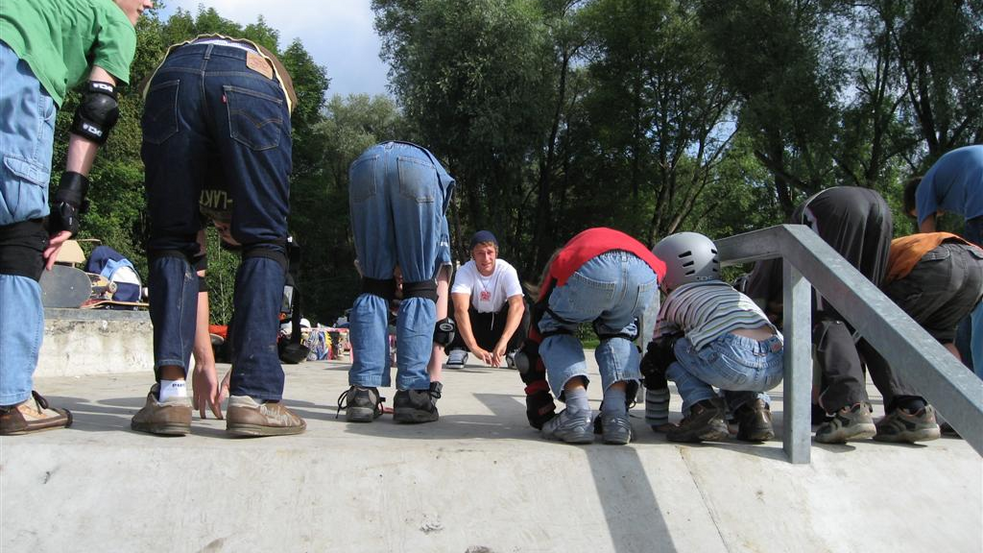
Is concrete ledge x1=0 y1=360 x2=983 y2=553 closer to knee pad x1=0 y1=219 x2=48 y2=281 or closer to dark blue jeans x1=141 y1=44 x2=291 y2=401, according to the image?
dark blue jeans x1=141 y1=44 x2=291 y2=401

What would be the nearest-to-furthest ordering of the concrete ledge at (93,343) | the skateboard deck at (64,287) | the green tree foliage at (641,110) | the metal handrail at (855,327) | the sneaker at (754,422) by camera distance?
the metal handrail at (855,327)
the sneaker at (754,422)
the concrete ledge at (93,343)
the skateboard deck at (64,287)
the green tree foliage at (641,110)

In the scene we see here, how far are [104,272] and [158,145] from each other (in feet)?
24.4

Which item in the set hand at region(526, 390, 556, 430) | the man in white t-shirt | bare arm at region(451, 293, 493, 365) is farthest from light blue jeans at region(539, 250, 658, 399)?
the man in white t-shirt

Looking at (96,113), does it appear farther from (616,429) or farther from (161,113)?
(616,429)

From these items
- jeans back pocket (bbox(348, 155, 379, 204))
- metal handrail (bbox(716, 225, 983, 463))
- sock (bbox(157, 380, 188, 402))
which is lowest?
sock (bbox(157, 380, 188, 402))

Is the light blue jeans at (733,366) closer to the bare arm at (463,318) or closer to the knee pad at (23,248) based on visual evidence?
the knee pad at (23,248)

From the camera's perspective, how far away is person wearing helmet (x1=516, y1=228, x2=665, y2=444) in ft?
9.12

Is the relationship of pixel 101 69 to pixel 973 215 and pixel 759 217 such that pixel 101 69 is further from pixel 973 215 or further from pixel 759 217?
pixel 759 217

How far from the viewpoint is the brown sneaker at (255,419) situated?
2.49 metres

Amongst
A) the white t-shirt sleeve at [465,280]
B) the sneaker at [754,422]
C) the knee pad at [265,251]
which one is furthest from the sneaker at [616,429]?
the white t-shirt sleeve at [465,280]

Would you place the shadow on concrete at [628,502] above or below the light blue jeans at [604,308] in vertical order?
below

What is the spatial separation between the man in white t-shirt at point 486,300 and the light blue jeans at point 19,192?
4.05 m

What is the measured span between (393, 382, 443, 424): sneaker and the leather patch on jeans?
1418mm

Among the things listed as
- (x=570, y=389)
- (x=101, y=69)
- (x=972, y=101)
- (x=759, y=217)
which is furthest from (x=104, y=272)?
(x=759, y=217)
